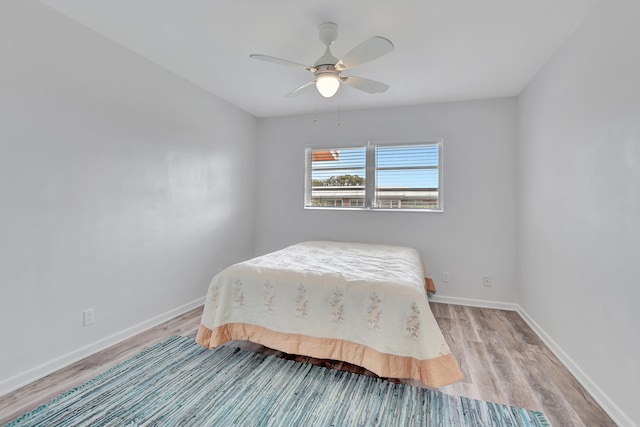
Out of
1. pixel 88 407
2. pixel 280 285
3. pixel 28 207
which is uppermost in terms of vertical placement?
pixel 28 207

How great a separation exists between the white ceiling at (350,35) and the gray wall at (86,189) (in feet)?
0.95

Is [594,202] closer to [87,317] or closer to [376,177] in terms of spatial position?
[376,177]

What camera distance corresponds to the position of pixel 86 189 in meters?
2.28

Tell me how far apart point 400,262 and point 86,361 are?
2.59m

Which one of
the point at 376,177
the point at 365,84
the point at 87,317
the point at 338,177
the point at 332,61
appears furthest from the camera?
the point at 338,177

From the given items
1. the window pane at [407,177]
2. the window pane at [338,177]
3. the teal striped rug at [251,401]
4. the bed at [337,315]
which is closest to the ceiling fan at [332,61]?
the bed at [337,315]

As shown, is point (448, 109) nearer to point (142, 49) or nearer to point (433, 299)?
point (433, 299)

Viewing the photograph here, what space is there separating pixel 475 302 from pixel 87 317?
3.91 metres

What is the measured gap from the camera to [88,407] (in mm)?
1695

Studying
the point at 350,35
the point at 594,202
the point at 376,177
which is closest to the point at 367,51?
the point at 350,35

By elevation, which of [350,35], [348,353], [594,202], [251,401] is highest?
[350,35]

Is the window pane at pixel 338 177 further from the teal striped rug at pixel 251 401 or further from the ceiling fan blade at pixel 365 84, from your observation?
the teal striped rug at pixel 251 401

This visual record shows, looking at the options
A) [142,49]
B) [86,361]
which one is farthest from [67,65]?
[86,361]

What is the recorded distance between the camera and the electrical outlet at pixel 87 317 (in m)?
2.27
